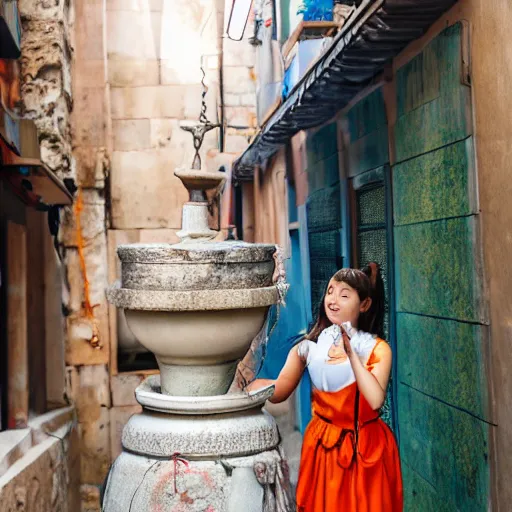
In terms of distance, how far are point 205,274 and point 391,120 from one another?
238 centimetres

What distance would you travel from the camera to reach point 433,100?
4.38 m

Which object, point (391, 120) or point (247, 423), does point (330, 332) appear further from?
point (391, 120)

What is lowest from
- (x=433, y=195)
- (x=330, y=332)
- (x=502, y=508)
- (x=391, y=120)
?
(x=502, y=508)

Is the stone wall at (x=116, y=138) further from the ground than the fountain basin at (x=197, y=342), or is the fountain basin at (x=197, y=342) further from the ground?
the stone wall at (x=116, y=138)

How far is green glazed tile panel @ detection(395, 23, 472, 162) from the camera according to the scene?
13.1 ft

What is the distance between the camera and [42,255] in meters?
9.31

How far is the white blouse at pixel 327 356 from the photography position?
350cm

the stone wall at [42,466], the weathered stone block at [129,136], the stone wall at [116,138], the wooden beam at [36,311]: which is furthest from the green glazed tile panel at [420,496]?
the weathered stone block at [129,136]

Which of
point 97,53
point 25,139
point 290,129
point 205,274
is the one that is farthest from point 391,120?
point 97,53

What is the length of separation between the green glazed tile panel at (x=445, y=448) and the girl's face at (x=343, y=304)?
2.95 feet

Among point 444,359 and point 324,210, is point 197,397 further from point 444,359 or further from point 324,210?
point 324,210

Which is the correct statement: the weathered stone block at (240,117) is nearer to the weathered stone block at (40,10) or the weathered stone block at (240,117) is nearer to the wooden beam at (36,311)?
the weathered stone block at (40,10)

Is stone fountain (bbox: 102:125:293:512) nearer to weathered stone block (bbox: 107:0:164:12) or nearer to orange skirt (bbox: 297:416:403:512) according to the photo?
orange skirt (bbox: 297:416:403:512)

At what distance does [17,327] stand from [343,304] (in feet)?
15.0
